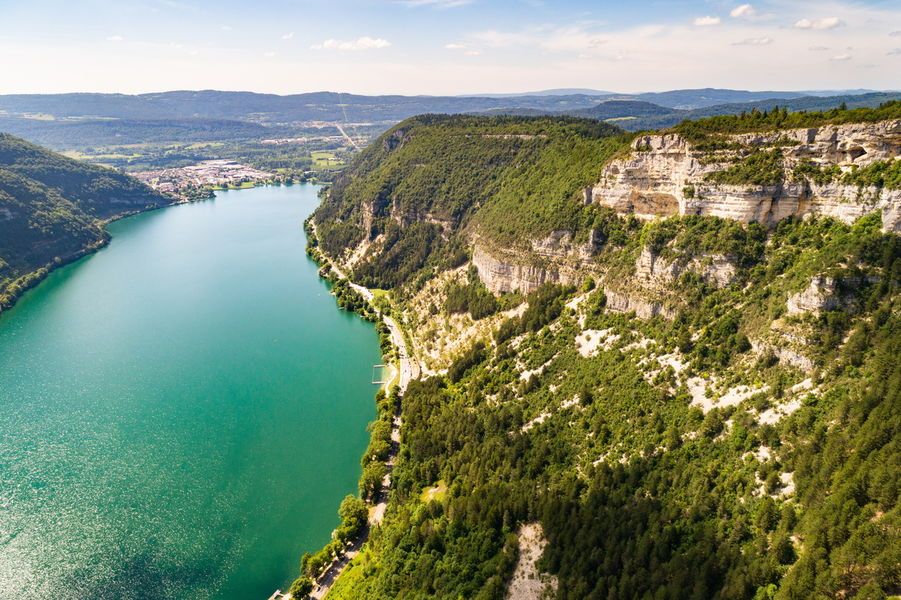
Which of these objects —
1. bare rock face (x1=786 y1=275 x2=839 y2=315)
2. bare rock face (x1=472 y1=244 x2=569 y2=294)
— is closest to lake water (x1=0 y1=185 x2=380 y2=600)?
bare rock face (x1=472 y1=244 x2=569 y2=294)

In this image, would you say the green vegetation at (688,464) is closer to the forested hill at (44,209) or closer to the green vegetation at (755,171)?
the green vegetation at (755,171)

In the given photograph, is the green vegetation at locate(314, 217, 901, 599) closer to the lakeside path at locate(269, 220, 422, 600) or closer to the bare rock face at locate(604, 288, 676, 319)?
the bare rock face at locate(604, 288, 676, 319)

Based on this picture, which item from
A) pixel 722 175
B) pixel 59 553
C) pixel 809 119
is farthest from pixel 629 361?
pixel 59 553

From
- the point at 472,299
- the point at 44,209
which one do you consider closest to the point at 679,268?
the point at 472,299

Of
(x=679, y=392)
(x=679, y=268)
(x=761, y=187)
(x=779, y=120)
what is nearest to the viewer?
(x=679, y=392)

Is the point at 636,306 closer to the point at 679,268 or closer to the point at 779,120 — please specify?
the point at 679,268

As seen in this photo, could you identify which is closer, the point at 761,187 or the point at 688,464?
the point at 688,464

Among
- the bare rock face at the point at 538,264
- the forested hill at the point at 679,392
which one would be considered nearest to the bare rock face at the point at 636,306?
the forested hill at the point at 679,392

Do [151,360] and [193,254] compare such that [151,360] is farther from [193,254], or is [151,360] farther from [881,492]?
[881,492]
